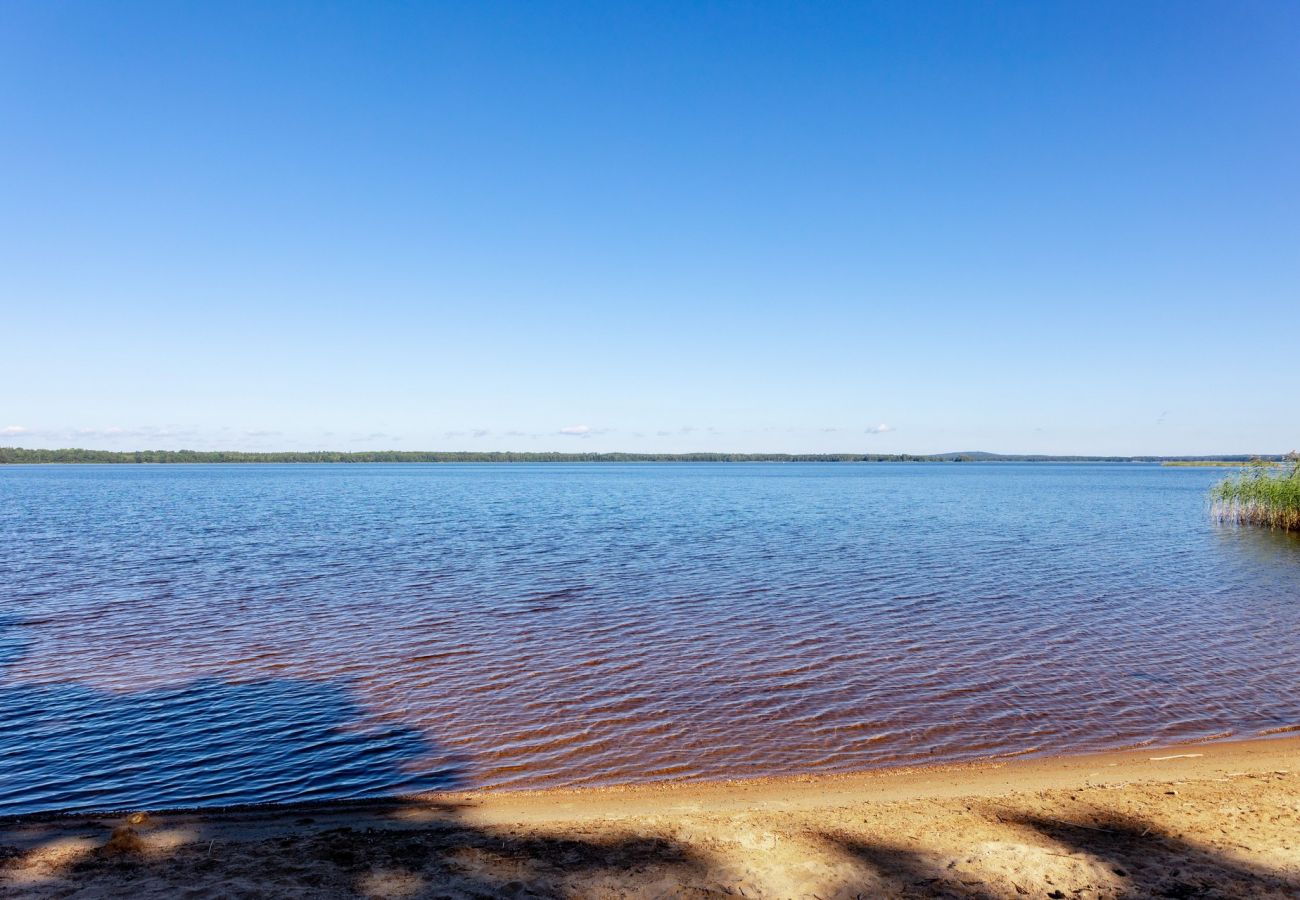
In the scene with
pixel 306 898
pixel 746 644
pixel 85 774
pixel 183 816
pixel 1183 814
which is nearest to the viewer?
pixel 306 898

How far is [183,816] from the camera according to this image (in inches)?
304

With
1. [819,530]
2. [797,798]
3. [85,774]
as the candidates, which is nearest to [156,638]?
[85,774]

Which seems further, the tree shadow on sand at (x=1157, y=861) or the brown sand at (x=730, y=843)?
the brown sand at (x=730, y=843)

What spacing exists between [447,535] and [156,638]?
19.7 m

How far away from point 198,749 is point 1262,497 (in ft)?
145

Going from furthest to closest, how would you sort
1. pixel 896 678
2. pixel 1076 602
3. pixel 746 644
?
pixel 1076 602 → pixel 746 644 → pixel 896 678

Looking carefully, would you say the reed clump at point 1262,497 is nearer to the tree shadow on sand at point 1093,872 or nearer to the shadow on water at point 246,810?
the tree shadow on sand at point 1093,872

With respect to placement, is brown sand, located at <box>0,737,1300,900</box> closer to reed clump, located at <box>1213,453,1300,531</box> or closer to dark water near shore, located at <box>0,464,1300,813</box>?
dark water near shore, located at <box>0,464,1300,813</box>

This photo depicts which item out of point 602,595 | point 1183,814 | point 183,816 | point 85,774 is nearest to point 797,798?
point 1183,814

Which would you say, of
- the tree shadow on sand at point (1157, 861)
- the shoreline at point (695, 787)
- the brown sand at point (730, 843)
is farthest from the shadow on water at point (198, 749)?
the tree shadow on sand at point (1157, 861)

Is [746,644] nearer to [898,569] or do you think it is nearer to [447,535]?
[898,569]

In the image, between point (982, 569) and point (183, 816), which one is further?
point (982, 569)

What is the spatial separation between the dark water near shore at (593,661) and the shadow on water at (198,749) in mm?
44

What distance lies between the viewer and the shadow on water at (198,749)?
859 cm
